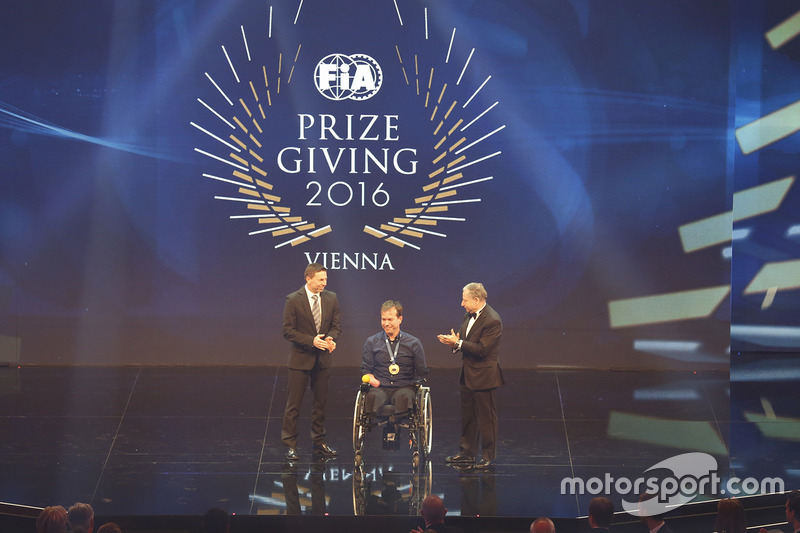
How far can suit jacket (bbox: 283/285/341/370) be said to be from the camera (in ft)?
22.1

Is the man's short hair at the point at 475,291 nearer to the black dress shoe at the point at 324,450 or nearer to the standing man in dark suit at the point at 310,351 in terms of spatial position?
the standing man in dark suit at the point at 310,351

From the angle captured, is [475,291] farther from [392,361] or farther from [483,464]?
[483,464]

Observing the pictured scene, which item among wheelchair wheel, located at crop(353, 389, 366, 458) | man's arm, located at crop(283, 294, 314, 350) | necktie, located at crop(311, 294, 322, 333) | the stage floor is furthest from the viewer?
necktie, located at crop(311, 294, 322, 333)

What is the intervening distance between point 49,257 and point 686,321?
5695 mm

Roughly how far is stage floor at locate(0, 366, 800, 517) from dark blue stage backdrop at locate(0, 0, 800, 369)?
492 millimetres

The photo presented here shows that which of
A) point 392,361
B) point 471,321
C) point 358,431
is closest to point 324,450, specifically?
point 358,431

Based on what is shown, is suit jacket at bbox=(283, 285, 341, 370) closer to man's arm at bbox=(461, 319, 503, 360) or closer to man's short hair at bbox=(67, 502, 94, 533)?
man's arm at bbox=(461, 319, 503, 360)

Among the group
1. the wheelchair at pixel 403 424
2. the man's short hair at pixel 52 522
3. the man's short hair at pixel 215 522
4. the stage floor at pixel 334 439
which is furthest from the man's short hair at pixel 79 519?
the wheelchair at pixel 403 424

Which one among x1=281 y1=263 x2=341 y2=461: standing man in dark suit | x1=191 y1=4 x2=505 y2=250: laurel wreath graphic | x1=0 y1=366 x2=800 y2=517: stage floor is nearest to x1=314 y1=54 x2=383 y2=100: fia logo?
x1=191 y1=4 x2=505 y2=250: laurel wreath graphic

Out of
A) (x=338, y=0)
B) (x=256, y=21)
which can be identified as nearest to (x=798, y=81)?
(x=338, y=0)

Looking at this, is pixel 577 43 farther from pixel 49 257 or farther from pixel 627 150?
pixel 49 257

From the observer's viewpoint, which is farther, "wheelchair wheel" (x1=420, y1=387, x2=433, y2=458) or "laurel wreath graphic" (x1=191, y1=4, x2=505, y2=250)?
"laurel wreath graphic" (x1=191, y1=4, x2=505, y2=250)

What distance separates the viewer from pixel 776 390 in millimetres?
8344

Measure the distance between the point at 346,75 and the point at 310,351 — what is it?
3.12 metres
